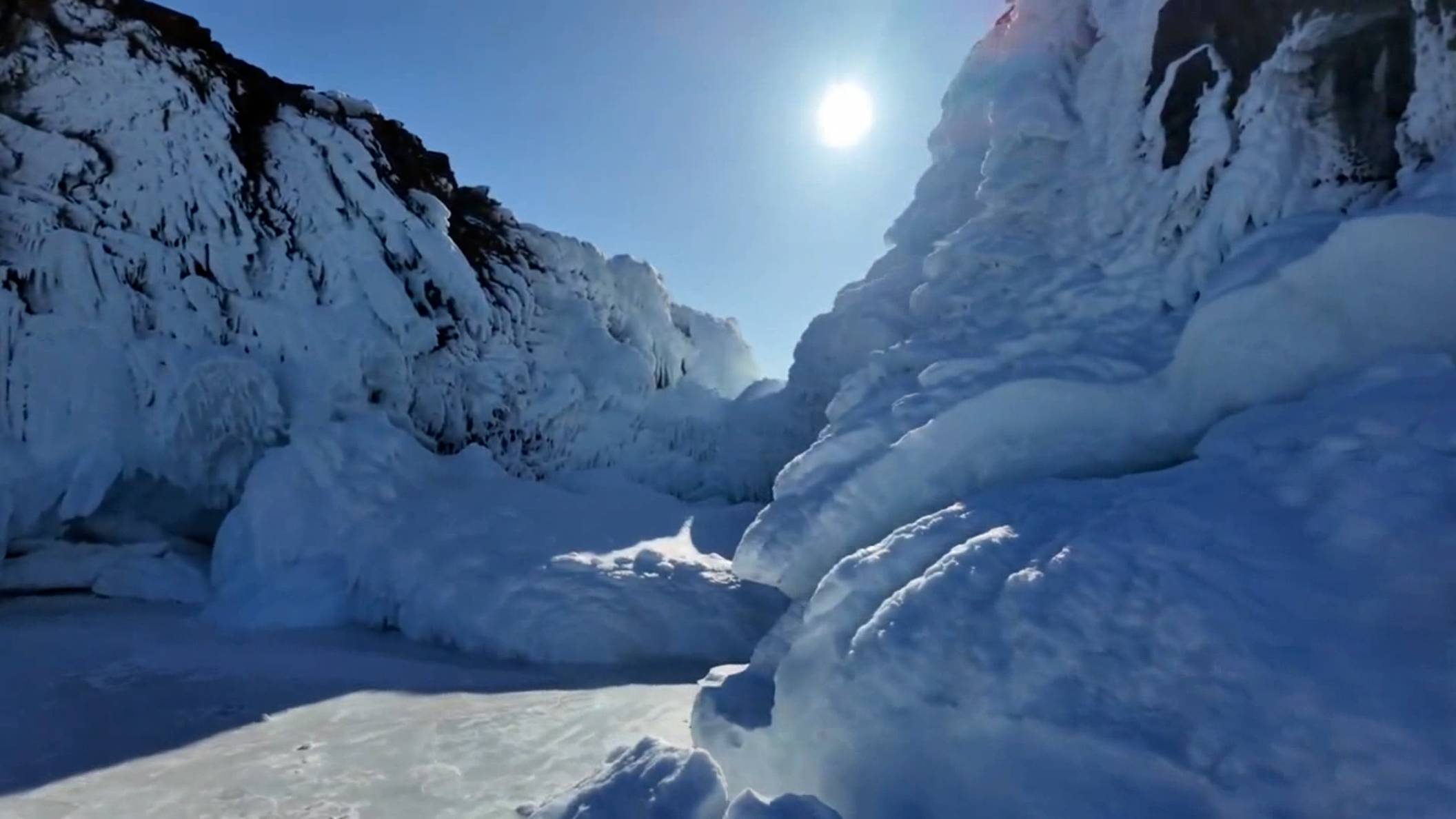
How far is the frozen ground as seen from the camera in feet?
15.3

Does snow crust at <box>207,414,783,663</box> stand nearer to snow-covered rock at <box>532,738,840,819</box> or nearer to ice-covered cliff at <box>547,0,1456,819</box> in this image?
ice-covered cliff at <box>547,0,1456,819</box>

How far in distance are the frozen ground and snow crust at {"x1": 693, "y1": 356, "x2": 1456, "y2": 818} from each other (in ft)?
5.85

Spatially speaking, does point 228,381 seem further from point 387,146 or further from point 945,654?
point 945,654

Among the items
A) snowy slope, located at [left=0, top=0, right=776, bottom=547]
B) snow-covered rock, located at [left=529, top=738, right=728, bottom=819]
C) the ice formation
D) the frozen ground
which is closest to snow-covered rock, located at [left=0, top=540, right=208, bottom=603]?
→ the ice formation

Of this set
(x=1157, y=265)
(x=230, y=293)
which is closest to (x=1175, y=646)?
(x=1157, y=265)

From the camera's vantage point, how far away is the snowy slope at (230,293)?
31.7 ft

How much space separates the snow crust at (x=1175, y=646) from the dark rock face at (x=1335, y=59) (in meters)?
2.18

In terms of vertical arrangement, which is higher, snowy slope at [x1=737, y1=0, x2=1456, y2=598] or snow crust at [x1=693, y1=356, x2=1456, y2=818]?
snowy slope at [x1=737, y1=0, x2=1456, y2=598]

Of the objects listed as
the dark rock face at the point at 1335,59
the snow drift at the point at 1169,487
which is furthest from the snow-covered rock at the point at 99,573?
the dark rock face at the point at 1335,59

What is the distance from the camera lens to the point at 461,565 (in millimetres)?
9242

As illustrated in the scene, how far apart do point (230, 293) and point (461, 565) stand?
5203 millimetres

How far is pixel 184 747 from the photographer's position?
537 cm

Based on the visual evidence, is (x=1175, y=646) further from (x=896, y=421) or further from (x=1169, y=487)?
(x=896, y=421)

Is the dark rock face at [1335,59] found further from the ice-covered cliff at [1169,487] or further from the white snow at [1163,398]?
the white snow at [1163,398]
